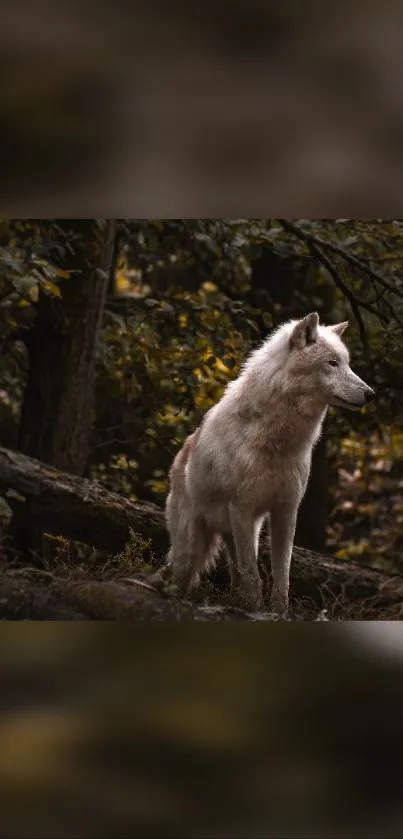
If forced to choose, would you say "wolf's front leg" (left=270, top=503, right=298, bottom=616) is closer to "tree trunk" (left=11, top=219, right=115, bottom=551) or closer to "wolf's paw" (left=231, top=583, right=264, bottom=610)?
"wolf's paw" (left=231, top=583, right=264, bottom=610)

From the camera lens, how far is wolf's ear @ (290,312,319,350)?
202 inches

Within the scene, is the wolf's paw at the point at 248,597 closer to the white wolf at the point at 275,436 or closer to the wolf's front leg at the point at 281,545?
the white wolf at the point at 275,436

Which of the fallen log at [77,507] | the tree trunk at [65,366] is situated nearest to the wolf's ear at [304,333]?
the fallen log at [77,507]

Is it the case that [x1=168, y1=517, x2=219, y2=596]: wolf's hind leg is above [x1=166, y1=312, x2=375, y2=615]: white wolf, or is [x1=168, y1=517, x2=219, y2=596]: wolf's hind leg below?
below

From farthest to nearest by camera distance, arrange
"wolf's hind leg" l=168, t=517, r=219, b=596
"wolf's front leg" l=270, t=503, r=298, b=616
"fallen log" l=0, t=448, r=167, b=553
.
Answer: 1. "fallen log" l=0, t=448, r=167, b=553
2. "wolf's hind leg" l=168, t=517, r=219, b=596
3. "wolf's front leg" l=270, t=503, r=298, b=616

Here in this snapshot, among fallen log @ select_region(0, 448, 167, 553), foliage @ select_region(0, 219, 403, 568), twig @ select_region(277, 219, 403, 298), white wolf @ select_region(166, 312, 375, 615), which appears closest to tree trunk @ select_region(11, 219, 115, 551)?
foliage @ select_region(0, 219, 403, 568)

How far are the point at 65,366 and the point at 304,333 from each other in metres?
2.82

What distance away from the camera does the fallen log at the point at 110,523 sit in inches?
248

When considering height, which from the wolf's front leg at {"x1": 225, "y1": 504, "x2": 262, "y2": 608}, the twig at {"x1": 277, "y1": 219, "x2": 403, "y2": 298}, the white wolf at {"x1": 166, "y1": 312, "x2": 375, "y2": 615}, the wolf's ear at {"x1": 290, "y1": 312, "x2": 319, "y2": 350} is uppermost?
the twig at {"x1": 277, "y1": 219, "x2": 403, "y2": 298}

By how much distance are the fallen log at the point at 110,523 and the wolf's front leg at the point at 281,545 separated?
91cm

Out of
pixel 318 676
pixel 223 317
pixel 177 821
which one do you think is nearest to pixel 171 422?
pixel 223 317

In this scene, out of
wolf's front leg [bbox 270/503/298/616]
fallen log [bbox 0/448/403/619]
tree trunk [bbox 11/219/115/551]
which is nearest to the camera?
wolf's front leg [bbox 270/503/298/616]

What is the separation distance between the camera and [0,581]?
489 centimetres
